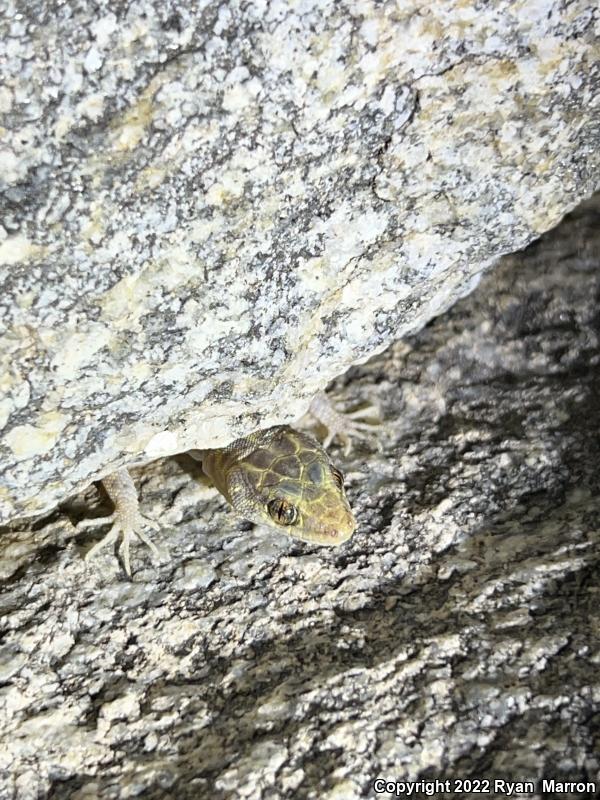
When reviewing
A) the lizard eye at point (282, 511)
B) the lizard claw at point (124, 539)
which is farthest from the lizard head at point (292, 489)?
the lizard claw at point (124, 539)

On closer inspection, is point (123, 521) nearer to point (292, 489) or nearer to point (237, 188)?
point (292, 489)

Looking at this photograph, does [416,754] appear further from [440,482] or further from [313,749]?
[440,482]

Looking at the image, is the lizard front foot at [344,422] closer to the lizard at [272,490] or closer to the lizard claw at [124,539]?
the lizard at [272,490]

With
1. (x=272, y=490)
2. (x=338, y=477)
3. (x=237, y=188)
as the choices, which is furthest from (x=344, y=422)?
(x=237, y=188)

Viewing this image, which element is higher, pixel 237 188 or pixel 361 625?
pixel 237 188

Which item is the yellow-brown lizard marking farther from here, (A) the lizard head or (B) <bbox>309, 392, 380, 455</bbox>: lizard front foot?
(B) <bbox>309, 392, 380, 455</bbox>: lizard front foot

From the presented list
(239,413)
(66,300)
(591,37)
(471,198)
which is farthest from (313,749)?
(591,37)

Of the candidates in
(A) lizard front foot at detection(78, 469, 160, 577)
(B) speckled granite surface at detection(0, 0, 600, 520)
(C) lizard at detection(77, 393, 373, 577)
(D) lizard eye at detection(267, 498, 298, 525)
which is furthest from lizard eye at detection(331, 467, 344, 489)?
(A) lizard front foot at detection(78, 469, 160, 577)
